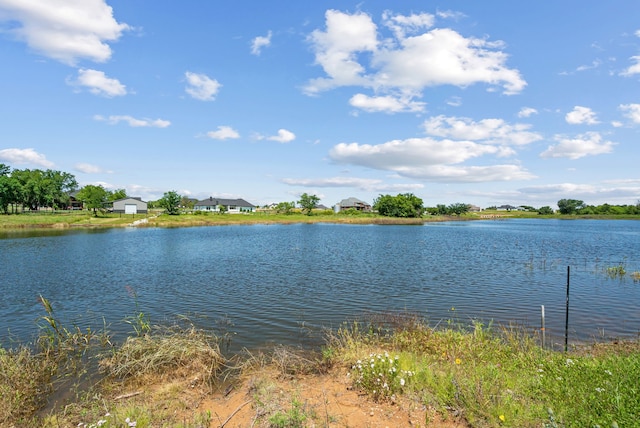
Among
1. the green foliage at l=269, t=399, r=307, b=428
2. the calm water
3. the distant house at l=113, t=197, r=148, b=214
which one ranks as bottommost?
the calm water

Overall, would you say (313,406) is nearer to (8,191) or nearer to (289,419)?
(289,419)

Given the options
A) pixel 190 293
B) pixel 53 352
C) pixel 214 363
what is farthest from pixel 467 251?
pixel 53 352

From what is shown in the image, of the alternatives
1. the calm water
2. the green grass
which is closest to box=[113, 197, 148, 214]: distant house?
the calm water

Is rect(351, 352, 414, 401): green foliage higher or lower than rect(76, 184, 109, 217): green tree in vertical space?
lower

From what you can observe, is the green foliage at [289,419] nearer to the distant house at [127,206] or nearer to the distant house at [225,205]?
the distant house at [127,206]

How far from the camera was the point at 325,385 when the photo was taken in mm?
8867

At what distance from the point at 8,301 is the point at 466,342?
23.5m

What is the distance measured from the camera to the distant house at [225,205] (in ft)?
546

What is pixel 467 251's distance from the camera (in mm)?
41656

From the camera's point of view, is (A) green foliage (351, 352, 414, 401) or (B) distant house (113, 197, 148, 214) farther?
(B) distant house (113, 197, 148, 214)

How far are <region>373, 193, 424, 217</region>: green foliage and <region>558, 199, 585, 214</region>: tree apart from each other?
99.5 m

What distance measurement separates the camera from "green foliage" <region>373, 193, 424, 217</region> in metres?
144

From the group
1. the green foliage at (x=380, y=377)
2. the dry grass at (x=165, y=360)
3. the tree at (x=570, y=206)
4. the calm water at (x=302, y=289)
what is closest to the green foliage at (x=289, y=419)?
the green foliage at (x=380, y=377)

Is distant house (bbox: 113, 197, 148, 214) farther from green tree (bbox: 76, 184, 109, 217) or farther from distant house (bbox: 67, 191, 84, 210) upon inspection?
distant house (bbox: 67, 191, 84, 210)
